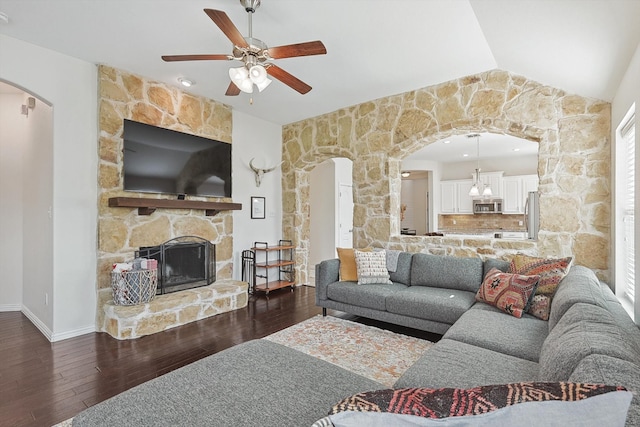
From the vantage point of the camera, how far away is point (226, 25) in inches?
85.0

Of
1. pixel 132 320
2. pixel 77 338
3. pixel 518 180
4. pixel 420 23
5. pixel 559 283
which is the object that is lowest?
pixel 77 338

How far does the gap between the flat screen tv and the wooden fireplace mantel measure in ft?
0.78

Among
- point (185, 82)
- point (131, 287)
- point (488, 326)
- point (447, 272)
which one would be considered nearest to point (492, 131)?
point (447, 272)

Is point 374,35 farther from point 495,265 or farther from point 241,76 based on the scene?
point 495,265

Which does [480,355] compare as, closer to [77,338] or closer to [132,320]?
[132,320]

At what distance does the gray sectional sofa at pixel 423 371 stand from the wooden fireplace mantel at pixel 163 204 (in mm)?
2530

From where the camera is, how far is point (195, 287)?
14.0 ft

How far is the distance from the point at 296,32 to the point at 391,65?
Answer: 1223 mm

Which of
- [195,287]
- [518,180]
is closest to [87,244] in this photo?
[195,287]

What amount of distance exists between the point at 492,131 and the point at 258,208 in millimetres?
3643

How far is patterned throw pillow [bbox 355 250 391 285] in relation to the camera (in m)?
3.81

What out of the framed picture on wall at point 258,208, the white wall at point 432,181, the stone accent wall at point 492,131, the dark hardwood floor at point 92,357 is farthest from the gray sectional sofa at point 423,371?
the white wall at point 432,181

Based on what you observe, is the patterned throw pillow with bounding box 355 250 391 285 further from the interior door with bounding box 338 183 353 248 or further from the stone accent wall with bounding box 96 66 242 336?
the interior door with bounding box 338 183 353 248

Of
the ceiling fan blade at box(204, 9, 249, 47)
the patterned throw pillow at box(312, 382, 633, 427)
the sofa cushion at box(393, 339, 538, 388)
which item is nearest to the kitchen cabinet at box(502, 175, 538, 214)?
the sofa cushion at box(393, 339, 538, 388)
